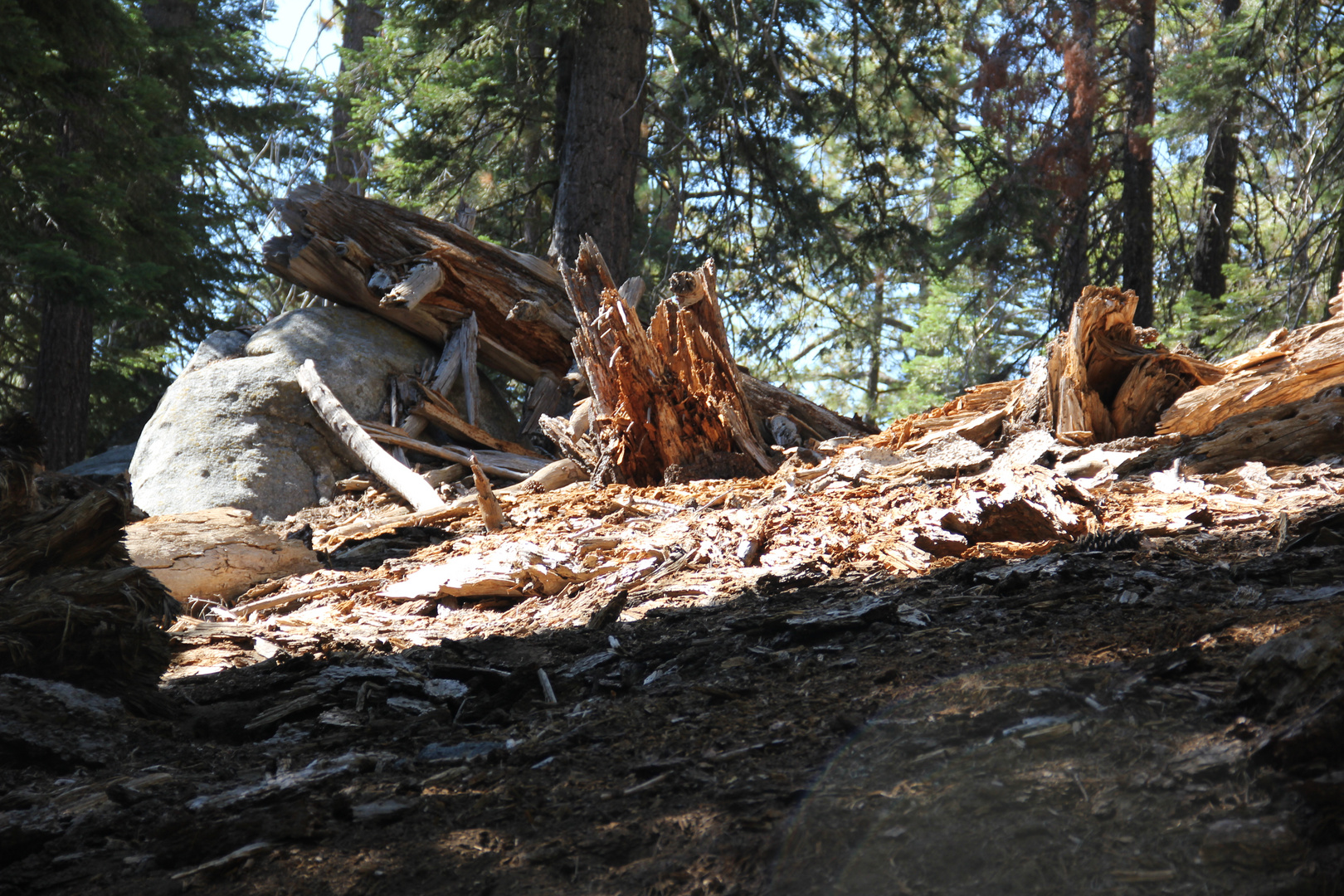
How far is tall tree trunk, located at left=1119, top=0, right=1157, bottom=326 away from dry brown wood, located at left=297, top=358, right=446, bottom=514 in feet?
28.2

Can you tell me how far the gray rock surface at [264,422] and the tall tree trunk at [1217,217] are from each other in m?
9.76

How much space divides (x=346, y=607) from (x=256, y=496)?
256cm

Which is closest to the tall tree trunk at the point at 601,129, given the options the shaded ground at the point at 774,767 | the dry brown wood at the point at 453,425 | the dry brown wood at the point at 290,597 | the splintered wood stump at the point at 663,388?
the dry brown wood at the point at 453,425

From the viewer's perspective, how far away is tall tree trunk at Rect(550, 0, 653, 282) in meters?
8.34

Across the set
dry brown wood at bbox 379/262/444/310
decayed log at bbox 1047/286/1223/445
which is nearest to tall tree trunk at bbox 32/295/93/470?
dry brown wood at bbox 379/262/444/310

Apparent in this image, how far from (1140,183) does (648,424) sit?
8.06 meters

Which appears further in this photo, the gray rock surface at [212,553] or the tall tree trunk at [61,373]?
the tall tree trunk at [61,373]

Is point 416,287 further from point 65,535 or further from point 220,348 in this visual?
point 65,535

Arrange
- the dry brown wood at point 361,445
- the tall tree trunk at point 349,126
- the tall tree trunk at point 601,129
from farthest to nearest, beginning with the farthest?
the tall tree trunk at point 349,126, the tall tree trunk at point 601,129, the dry brown wood at point 361,445

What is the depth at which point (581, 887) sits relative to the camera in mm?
1540

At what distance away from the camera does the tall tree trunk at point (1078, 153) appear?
9.63 meters

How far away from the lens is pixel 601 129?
8.38 m

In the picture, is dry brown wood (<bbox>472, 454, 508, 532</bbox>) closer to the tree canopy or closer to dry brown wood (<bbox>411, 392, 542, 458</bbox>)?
dry brown wood (<bbox>411, 392, 542, 458</bbox>)

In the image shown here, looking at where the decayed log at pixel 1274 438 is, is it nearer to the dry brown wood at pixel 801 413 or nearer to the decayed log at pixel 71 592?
the dry brown wood at pixel 801 413
